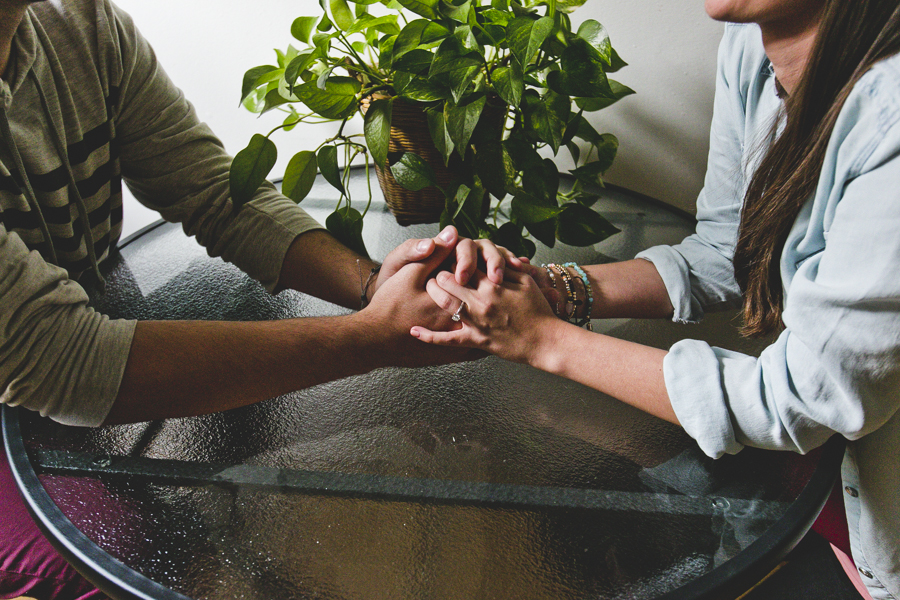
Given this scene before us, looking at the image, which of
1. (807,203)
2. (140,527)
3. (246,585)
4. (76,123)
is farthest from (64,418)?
(807,203)

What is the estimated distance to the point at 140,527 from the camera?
503 millimetres

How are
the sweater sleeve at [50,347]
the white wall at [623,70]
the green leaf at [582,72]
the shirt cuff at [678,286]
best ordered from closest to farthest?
the sweater sleeve at [50,347] < the green leaf at [582,72] < the shirt cuff at [678,286] < the white wall at [623,70]

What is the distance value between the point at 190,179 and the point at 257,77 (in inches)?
7.4

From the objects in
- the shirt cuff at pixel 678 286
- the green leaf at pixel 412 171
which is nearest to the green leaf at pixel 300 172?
the green leaf at pixel 412 171

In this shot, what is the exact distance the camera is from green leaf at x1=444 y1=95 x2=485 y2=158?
63 cm

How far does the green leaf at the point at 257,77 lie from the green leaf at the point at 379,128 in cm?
16

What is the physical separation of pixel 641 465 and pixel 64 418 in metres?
0.55

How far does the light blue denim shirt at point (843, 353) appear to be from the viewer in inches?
16.8

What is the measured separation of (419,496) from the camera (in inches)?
20.8

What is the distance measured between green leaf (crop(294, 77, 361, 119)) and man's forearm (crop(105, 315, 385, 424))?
0.25m

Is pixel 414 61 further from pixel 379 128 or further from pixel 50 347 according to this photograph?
pixel 50 347

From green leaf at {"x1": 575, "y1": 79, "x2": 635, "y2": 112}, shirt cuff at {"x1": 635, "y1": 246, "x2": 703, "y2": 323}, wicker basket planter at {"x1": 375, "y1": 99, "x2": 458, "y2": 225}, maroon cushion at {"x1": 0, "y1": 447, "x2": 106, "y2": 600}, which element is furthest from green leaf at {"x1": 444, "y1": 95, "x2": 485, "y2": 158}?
maroon cushion at {"x1": 0, "y1": 447, "x2": 106, "y2": 600}

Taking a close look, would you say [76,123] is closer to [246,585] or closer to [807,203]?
[246,585]

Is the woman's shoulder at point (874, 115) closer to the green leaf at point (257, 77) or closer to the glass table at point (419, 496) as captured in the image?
the glass table at point (419, 496)
